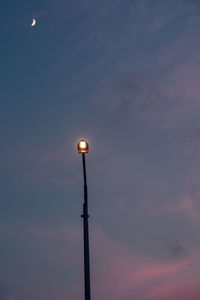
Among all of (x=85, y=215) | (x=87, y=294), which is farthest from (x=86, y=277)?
(x=85, y=215)

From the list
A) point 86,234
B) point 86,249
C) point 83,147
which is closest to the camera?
point 86,249

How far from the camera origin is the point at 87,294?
20000 mm

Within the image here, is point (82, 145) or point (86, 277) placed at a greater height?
point (82, 145)

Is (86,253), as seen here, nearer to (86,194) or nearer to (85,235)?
(85,235)

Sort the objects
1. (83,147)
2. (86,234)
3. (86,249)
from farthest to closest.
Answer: (83,147)
(86,234)
(86,249)

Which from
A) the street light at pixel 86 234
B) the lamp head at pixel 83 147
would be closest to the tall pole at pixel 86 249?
the street light at pixel 86 234

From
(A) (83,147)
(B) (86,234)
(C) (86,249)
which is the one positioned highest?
(A) (83,147)

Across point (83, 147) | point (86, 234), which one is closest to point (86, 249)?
point (86, 234)

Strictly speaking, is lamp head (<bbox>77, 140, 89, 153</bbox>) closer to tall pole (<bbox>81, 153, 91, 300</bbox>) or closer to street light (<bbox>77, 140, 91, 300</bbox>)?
street light (<bbox>77, 140, 91, 300</bbox>)

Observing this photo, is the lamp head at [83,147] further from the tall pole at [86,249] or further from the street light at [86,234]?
the tall pole at [86,249]

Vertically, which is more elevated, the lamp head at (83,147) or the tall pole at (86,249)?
the lamp head at (83,147)

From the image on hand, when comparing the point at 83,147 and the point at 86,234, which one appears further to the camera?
the point at 83,147

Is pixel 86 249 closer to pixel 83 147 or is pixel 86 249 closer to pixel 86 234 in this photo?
pixel 86 234

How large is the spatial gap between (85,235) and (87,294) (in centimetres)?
222
